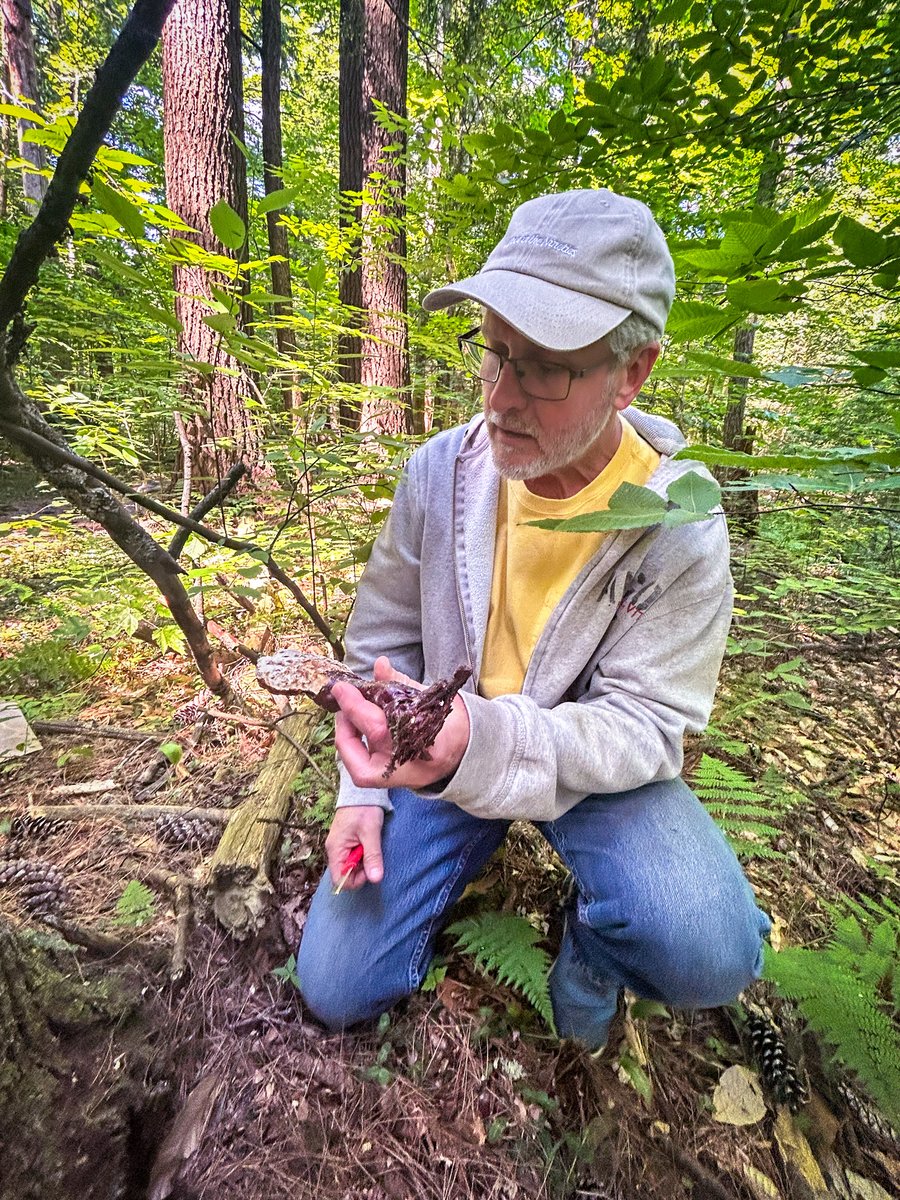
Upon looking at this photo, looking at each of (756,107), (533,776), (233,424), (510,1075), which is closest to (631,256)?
(756,107)

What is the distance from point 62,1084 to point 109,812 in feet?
3.89

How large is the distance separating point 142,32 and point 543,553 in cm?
163

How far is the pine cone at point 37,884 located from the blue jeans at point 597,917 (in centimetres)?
77

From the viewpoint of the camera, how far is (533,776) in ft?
4.79

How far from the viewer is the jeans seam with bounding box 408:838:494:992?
68.0 inches

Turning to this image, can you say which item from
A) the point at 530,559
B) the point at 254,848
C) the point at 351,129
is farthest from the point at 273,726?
the point at 351,129

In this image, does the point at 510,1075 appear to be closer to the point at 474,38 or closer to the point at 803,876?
the point at 803,876

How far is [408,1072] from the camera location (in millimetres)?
1528

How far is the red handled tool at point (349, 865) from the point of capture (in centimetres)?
177

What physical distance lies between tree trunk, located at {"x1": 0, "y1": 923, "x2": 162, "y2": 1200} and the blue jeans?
55 cm

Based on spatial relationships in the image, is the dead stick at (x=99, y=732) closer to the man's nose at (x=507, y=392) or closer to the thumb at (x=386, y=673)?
the thumb at (x=386, y=673)

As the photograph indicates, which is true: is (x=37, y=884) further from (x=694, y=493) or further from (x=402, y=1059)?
(x=694, y=493)

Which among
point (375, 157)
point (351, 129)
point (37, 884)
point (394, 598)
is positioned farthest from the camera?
point (351, 129)

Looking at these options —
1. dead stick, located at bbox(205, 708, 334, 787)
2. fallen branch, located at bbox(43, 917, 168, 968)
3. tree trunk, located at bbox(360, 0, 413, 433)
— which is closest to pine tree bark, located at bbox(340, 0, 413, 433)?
tree trunk, located at bbox(360, 0, 413, 433)
